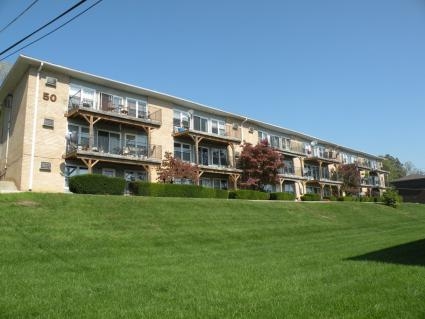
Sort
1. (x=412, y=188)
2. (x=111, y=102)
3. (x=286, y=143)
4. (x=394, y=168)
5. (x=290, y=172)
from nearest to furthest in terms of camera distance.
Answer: (x=111, y=102)
(x=290, y=172)
(x=286, y=143)
(x=412, y=188)
(x=394, y=168)

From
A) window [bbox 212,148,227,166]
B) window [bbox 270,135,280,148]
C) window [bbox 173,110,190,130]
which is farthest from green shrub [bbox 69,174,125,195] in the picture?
window [bbox 270,135,280,148]

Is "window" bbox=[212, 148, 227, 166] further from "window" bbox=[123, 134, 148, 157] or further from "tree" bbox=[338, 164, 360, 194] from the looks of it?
"tree" bbox=[338, 164, 360, 194]

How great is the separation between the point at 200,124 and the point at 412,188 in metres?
58.1

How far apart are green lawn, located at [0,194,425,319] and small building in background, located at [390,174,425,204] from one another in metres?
63.4

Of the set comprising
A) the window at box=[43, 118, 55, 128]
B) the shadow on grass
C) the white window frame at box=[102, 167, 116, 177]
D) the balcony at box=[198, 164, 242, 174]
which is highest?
the window at box=[43, 118, 55, 128]

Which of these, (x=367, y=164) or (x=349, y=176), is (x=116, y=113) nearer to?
(x=349, y=176)

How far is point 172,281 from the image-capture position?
8.95 m

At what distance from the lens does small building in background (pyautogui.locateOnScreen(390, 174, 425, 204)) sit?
7781 centimetres

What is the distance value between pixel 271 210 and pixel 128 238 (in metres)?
13.5

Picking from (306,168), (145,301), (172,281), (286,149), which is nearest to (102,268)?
(172,281)

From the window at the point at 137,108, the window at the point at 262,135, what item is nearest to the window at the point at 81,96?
the window at the point at 137,108

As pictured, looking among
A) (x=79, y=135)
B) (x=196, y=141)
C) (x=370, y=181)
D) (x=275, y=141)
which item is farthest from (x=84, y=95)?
(x=370, y=181)

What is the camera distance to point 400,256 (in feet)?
40.3

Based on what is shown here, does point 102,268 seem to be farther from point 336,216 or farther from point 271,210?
point 336,216
